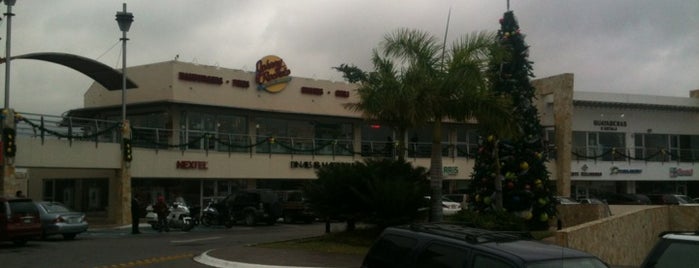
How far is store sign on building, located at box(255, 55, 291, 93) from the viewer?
129 ft

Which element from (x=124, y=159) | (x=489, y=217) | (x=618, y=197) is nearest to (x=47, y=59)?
(x=124, y=159)

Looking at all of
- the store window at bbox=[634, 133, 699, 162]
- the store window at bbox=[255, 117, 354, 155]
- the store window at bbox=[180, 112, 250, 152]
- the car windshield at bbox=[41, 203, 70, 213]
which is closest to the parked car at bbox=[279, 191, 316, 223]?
the store window at bbox=[180, 112, 250, 152]

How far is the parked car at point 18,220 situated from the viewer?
2130 cm

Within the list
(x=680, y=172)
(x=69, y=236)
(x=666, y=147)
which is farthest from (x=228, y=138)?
(x=680, y=172)

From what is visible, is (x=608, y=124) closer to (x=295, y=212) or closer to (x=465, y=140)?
(x=465, y=140)

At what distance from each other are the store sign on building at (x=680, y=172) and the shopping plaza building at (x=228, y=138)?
14.6 ft

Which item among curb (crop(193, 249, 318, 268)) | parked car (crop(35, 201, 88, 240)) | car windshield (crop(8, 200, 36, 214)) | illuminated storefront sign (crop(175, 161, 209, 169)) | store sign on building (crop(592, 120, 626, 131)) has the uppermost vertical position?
store sign on building (crop(592, 120, 626, 131))

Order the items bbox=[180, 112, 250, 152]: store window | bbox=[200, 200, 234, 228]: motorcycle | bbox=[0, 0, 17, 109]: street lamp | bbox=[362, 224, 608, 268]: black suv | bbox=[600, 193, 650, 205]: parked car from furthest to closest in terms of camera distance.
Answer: bbox=[600, 193, 650, 205]: parked car, bbox=[180, 112, 250, 152]: store window, bbox=[200, 200, 234, 228]: motorcycle, bbox=[0, 0, 17, 109]: street lamp, bbox=[362, 224, 608, 268]: black suv

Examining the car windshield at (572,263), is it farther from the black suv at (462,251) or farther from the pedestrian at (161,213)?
Result: the pedestrian at (161,213)

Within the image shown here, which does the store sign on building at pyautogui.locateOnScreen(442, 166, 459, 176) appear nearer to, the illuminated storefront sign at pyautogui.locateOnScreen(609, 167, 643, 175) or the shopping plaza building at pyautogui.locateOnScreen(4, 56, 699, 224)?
the shopping plaza building at pyautogui.locateOnScreen(4, 56, 699, 224)

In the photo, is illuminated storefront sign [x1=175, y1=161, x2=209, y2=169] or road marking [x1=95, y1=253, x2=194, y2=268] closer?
road marking [x1=95, y1=253, x2=194, y2=268]

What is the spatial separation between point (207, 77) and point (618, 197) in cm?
2800

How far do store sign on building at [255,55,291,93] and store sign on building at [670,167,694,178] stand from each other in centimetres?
3249

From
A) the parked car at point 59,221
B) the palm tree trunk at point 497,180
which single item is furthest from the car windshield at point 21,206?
the palm tree trunk at point 497,180
